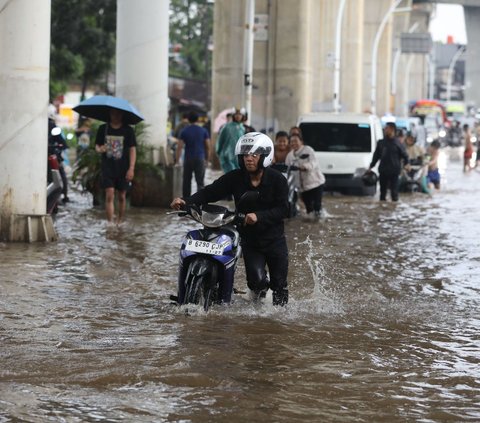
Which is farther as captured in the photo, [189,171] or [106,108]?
[189,171]

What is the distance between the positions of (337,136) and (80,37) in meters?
12.7

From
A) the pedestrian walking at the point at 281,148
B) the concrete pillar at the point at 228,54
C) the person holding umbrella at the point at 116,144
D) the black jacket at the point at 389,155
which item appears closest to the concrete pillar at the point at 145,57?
the pedestrian walking at the point at 281,148

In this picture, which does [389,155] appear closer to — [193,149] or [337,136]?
[337,136]

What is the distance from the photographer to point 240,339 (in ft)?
32.1

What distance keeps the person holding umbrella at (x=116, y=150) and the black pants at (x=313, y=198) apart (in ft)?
14.1

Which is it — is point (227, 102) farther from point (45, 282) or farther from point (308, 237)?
point (45, 282)

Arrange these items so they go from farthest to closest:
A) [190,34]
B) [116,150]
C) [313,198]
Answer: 1. [190,34]
2. [313,198]
3. [116,150]

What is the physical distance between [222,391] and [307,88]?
125 feet

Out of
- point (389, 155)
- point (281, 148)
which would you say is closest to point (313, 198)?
point (281, 148)

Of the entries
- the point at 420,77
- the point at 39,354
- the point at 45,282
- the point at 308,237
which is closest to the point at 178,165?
the point at 308,237

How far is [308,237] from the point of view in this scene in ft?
60.1

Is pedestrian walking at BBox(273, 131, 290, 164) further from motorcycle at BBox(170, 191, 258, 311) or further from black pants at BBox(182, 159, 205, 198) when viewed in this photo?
motorcycle at BBox(170, 191, 258, 311)

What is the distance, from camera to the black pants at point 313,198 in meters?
21.7

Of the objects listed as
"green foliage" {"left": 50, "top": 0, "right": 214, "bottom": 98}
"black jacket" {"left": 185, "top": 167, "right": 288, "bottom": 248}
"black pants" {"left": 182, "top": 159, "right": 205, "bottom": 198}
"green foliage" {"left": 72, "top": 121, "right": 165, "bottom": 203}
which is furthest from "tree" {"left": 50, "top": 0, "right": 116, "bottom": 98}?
"black jacket" {"left": 185, "top": 167, "right": 288, "bottom": 248}
